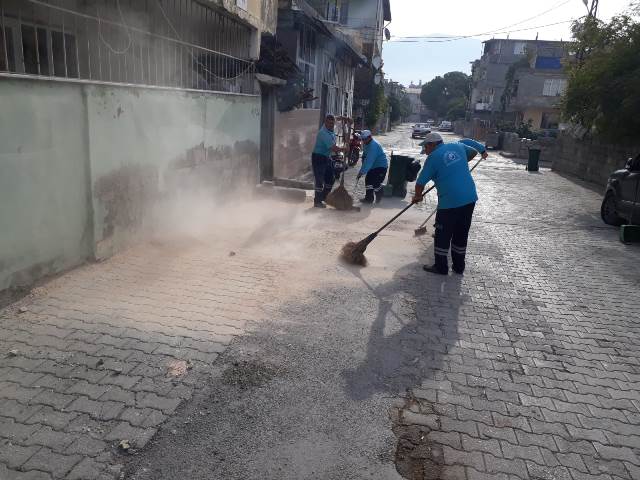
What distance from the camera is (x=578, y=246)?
777 cm

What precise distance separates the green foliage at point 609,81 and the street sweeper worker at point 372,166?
669 centimetres

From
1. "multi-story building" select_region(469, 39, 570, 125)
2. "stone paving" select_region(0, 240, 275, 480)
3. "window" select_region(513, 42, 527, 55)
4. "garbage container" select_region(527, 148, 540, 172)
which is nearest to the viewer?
"stone paving" select_region(0, 240, 275, 480)

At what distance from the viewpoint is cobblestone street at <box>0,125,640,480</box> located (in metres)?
2.68

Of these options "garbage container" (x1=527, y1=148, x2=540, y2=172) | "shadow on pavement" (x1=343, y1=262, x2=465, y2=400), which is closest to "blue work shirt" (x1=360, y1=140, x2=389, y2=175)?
"shadow on pavement" (x1=343, y1=262, x2=465, y2=400)

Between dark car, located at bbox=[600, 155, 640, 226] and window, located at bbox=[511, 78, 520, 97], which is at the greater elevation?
window, located at bbox=[511, 78, 520, 97]

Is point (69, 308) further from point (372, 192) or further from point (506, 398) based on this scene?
point (372, 192)

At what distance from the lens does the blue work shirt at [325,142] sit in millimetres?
9109

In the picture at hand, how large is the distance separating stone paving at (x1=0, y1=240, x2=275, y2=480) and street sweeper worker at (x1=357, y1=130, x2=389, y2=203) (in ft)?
15.7

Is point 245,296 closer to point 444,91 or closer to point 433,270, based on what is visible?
point 433,270

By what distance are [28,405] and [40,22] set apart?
13.5ft

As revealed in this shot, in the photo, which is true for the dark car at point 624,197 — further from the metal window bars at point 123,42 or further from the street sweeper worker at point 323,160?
the metal window bars at point 123,42

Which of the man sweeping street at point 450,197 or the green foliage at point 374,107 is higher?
the green foliage at point 374,107

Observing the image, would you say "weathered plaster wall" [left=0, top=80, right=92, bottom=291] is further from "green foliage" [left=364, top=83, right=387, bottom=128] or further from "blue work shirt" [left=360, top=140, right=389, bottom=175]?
"green foliage" [left=364, top=83, right=387, bottom=128]

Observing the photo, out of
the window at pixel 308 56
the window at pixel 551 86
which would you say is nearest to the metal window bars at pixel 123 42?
the window at pixel 308 56
